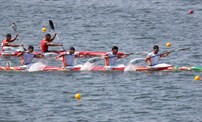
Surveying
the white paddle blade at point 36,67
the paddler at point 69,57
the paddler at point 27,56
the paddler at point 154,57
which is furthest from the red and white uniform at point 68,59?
the paddler at point 154,57

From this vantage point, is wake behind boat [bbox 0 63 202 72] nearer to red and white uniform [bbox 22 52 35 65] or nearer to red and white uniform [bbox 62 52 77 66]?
red and white uniform [bbox 62 52 77 66]

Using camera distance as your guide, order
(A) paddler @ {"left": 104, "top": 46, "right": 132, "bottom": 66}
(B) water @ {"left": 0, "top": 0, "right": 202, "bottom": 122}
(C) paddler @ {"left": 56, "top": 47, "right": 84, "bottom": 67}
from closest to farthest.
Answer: (B) water @ {"left": 0, "top": 0, "right": 202, "bottom": 122}
(A) paddler @ {"left": 104, "top": 46, "right": 132, "bottom": 66}
(C) paddler @ {"left": 56, "top": 47, "right": 84, "bottom": 67}

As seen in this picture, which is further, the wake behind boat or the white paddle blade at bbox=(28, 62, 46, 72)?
the white paddle blade at bbox=(28, 62, 46, 72)

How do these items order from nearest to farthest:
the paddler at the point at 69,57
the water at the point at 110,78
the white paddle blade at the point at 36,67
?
the water at the point at 110,78 < the paddler at the point at 69,57 < the white paddle blade at the point at 36,67

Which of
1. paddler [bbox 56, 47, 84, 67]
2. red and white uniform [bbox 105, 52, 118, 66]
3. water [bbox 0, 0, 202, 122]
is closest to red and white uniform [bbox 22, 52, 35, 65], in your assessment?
water [bbox 0, 0, 202, 122]

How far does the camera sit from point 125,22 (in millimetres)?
69062

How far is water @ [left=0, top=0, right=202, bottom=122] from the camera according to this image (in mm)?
42094

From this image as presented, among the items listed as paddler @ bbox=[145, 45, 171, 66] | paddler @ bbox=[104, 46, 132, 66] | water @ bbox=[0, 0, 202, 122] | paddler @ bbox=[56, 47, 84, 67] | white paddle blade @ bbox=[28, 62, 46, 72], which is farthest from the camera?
white paddle blade @ bbox=[28, 62, 46, 72]

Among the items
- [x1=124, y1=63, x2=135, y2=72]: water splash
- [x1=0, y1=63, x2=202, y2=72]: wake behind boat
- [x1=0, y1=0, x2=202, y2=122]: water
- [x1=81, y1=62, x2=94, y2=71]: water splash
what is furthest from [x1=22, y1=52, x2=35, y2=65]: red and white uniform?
[x1=124, y1=63, x2=135, y2=72]: water splash

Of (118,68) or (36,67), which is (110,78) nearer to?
A: (118,68)

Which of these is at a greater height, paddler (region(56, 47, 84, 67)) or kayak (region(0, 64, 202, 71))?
paddler (region(56, 47, 84, 67))

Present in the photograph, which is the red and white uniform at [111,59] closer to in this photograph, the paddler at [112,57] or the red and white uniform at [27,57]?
the paddler at [112,57]

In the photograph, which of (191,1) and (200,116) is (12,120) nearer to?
(200,116)

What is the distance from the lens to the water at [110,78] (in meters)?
42.1
